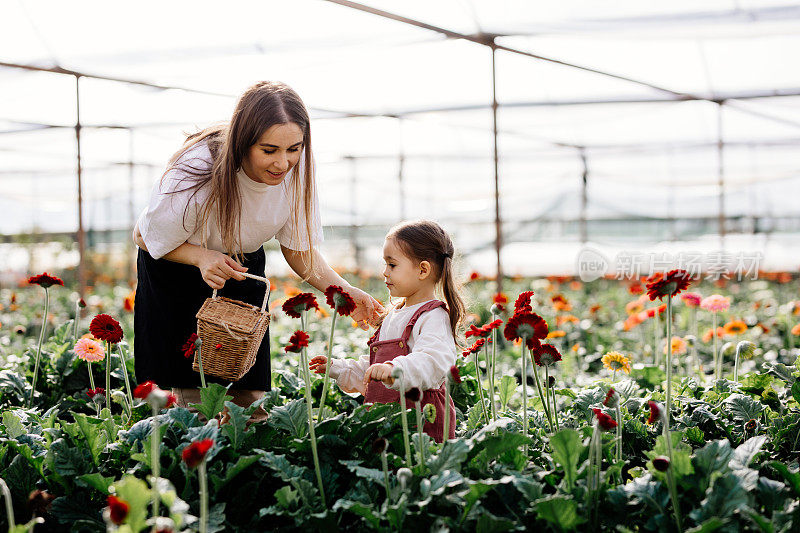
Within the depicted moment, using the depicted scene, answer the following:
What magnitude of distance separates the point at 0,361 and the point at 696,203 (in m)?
12.6

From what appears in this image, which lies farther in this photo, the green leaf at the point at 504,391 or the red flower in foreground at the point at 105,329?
the green leaf at the point at 504,391

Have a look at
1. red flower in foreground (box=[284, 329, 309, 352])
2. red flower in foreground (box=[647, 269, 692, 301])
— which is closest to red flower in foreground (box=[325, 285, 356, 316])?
red flower in foreground (box=[284, 329, 309, 352])

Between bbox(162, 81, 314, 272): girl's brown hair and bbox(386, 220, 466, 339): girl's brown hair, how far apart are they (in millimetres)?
464

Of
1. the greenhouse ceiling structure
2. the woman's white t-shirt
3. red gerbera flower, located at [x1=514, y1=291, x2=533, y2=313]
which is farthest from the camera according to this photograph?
the greenhouse ceiling structure

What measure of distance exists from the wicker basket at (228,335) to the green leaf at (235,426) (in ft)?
0.77

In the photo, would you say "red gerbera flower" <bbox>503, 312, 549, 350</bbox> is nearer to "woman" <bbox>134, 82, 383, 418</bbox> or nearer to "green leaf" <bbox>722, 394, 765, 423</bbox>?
"woman" <bbox>134, 82, 383, 418</bbox>

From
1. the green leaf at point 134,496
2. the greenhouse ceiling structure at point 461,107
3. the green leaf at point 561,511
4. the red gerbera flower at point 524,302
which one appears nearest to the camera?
the green leaf at point 134,496

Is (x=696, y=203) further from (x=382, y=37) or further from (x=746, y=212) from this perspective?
(x=382, y=37)

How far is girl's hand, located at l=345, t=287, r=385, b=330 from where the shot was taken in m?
2.63

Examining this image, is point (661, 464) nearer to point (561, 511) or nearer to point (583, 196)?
point (561, 511)

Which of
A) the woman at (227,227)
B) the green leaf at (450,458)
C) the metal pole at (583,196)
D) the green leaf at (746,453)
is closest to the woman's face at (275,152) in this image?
the woman at (227,227)

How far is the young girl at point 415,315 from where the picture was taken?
2436mm

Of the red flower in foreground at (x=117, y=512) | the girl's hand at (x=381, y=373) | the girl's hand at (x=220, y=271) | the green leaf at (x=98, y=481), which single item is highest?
the girl's hand at (x=220, y=271)

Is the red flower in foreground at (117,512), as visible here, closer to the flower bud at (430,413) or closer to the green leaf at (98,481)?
the green leaf at (98,481)
